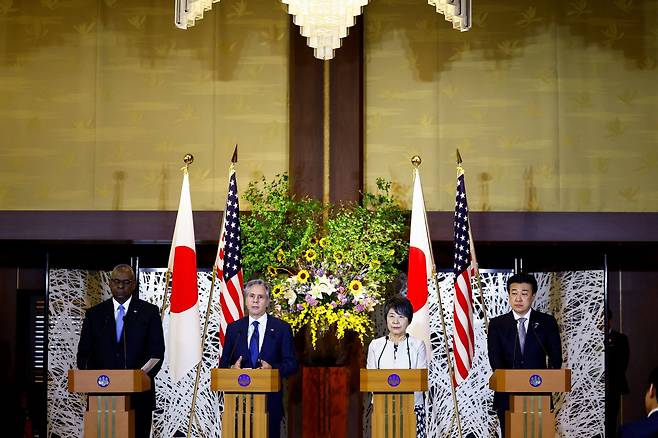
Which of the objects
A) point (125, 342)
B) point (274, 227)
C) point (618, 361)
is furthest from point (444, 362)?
point (125, 342)

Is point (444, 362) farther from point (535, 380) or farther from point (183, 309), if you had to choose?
point (183, 309)

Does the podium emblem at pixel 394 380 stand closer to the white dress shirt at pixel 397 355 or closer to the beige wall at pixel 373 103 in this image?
the white dress shirt at pixel 397 355

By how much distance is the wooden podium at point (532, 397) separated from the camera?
6.12 m

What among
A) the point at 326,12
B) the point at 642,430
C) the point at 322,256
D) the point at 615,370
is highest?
the point at 326,12

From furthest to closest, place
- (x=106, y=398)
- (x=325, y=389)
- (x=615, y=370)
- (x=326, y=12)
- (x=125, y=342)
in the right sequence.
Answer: (x=615, y=370)
(x=325, y=389)
(x=125, y=342)
(x=106, y=398)
(x=326, y=12)

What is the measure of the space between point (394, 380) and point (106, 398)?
69.7 inches

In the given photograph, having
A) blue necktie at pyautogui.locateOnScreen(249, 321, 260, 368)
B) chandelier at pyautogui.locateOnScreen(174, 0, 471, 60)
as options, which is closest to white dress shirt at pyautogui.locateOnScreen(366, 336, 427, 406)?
blue necktie at pyautogui.locateOnScreen(249, 321, 260, 368)

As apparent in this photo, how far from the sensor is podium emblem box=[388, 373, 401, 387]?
6047 millimetres

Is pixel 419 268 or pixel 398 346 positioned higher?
pixel 419 268

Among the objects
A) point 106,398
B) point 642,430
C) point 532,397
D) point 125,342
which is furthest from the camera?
point 125,342

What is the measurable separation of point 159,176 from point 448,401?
309 cm

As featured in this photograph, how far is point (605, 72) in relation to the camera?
8.49 meters

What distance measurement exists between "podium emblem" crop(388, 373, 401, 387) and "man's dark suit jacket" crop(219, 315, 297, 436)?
79 centimetres

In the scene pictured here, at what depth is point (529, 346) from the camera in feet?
22.5
